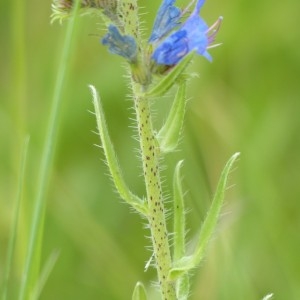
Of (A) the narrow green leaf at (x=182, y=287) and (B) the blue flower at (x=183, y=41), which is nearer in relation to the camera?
(B) the blue flower at (x=183, y=41)

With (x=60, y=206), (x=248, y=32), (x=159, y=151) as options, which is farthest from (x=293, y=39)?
(x=159, y=151)

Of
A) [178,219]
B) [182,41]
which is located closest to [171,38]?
[182,41]

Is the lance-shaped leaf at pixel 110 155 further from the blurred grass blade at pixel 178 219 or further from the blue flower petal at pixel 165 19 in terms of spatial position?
the blue flower petal at pixel 165 19

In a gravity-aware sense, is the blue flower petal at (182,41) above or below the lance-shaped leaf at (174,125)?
above

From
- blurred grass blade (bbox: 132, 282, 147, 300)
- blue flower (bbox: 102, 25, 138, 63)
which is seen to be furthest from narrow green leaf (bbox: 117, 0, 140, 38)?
blurred grass blade (bbox: 132, 282, 147, 300)

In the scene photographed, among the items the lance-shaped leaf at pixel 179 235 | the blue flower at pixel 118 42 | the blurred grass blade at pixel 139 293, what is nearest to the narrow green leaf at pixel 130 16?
the blue flower at pixel 118 42

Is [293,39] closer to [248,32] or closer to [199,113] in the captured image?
[248,32]

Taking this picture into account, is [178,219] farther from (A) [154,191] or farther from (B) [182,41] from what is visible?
(B) [182,41]
